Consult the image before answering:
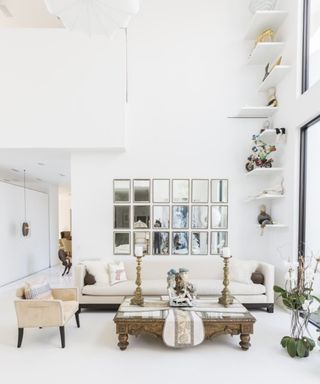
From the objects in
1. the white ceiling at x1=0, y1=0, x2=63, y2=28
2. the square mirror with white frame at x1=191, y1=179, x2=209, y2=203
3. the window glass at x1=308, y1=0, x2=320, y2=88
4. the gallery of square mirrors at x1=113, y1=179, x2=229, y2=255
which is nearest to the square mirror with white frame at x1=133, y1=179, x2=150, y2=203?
the gallery of square mirrors at x1=113, y1=179, x2=229, y2=255

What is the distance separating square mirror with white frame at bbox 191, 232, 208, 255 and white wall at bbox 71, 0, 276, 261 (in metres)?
0.47

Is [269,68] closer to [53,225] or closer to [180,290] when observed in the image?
[180,290]

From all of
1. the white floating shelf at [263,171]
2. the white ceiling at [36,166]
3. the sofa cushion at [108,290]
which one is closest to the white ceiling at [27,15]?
the white ceiling at [36,166]

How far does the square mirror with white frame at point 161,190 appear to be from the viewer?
519 centimetres

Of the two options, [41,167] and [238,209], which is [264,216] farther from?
[41,167]

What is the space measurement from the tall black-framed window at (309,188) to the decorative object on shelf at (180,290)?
1915mm

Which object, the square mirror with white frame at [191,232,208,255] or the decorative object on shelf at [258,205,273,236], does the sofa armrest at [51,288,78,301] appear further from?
the decorative object on shelf at [258,205,273,236]

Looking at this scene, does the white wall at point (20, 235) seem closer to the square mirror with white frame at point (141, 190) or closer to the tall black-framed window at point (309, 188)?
the square mirror with white frame at point (141, 190)

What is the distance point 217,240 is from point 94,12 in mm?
4077

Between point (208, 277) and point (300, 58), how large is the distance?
3677 millimetres

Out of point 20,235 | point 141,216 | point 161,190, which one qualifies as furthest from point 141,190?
point 20,235

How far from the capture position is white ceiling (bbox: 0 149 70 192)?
500 centimetres

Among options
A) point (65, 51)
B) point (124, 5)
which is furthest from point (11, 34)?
point (124, 5)

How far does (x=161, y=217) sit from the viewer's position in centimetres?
520
